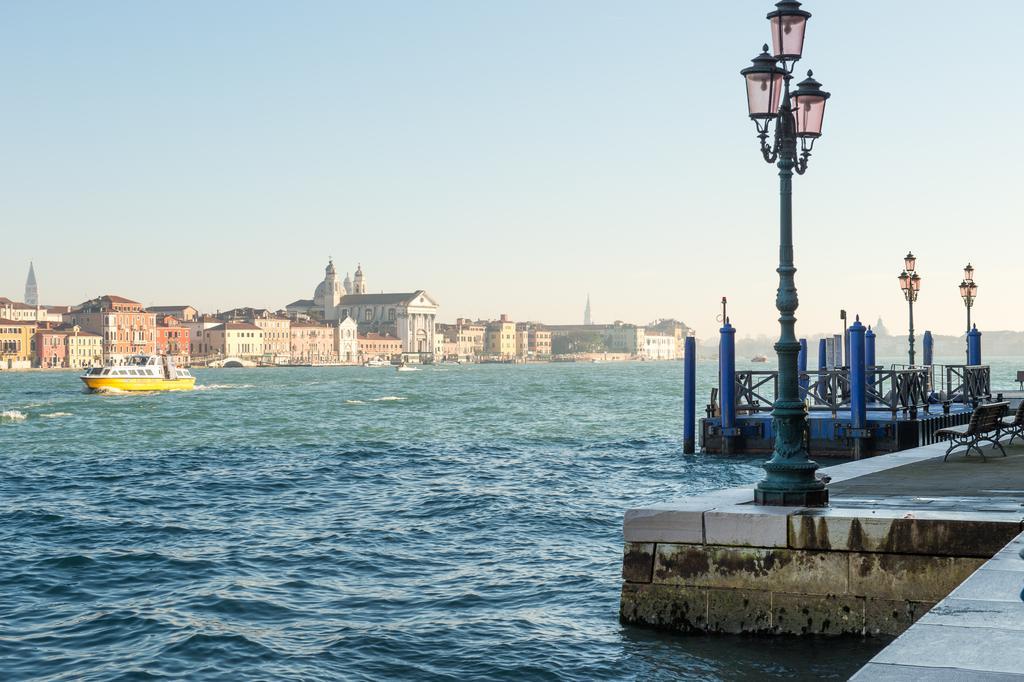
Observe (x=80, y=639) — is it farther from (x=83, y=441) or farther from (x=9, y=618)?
(x=83, y=441)

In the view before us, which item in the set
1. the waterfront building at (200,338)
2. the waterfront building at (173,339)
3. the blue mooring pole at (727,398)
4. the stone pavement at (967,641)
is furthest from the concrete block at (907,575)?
the waterfront building at (200,338)

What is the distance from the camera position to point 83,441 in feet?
131

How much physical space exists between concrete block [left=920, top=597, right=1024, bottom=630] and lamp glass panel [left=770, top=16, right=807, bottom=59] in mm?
5535

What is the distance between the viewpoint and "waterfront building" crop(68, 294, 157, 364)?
170750 mm

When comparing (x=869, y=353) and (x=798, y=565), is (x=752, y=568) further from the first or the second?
(x=869, y=353)

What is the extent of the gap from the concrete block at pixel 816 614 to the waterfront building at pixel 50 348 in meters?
171

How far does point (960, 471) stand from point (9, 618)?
1050 centimetres

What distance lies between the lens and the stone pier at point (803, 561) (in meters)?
9.10

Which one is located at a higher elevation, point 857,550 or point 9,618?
A: point 857,550

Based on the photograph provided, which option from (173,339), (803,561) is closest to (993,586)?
(803,561)

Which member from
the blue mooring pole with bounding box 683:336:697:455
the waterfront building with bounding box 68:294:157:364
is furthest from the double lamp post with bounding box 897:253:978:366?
the waterfront building with bounding box 68:294:157:364

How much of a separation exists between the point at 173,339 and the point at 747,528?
181 meters

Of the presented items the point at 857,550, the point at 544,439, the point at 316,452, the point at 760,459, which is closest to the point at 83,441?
the point at 316,452

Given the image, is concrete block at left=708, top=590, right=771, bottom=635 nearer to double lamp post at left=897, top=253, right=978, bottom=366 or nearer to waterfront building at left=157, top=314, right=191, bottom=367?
double lamp post at left=897, top=253, right=978, bottom=366
